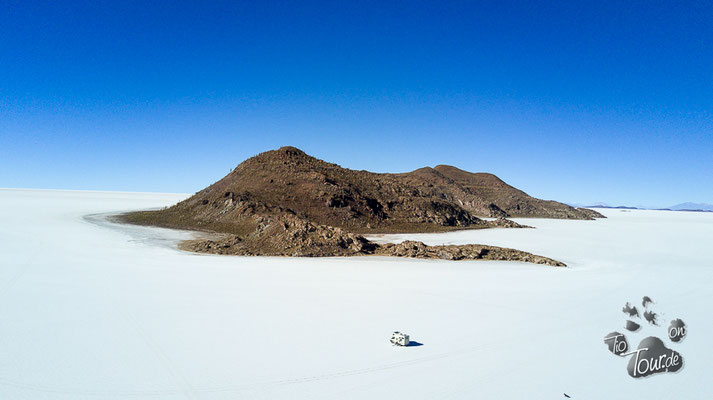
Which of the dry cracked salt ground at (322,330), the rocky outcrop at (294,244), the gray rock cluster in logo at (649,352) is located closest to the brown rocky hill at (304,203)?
the rocky outcrop at (294,244)

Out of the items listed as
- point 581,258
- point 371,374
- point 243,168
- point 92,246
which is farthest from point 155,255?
point 243,168

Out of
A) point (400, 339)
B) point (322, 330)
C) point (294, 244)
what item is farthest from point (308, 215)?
point (400, 339)

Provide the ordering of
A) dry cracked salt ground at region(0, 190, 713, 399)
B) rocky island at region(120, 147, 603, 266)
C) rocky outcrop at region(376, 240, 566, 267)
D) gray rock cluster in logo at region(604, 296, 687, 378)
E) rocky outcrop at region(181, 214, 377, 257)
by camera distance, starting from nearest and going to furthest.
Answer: dry cracked salt ground at region(0, 190, 713, 399) → gray rock cluster in logo at region(604, 296, 687, 378) → rocky outcrop at region(376, 240, 566, 267) → rocky outcrop at region(181, 214, 377, 257) → rocky island at region(120, 147, 603, 266)

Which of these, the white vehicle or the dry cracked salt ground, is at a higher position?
the white vehicle

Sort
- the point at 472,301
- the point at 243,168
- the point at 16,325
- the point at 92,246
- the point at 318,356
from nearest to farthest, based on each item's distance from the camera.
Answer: the point at 318,356 → the point at 16,325 → the point at 472,301 → the point at 92,246 → the point at 243,168

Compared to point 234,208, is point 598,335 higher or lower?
lower

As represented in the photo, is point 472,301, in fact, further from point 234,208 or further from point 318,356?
point 234,208

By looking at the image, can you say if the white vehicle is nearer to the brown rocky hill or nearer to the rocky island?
the rocky island

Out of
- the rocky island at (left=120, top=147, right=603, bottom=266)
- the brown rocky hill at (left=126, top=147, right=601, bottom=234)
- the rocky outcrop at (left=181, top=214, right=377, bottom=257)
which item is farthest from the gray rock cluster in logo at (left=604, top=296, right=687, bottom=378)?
the brown rocky hill at (left=126, top=147, right=601, bottom=234)
